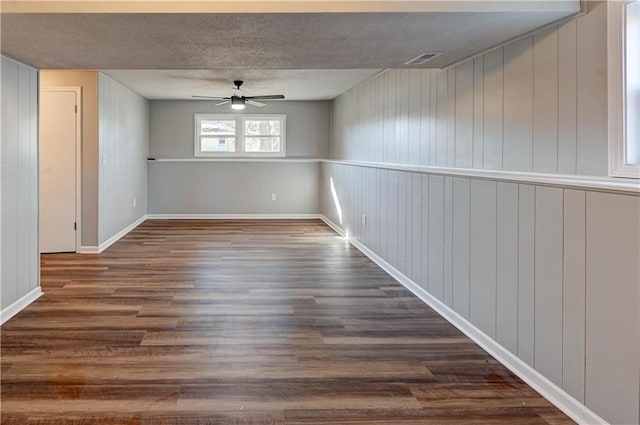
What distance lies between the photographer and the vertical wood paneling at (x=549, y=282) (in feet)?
7.31

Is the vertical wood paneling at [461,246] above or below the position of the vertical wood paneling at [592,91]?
below

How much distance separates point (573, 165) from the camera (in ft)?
7.25

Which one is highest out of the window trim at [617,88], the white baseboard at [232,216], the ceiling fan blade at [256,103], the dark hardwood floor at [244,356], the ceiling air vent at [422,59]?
the ceiling fan blade at [256,103]

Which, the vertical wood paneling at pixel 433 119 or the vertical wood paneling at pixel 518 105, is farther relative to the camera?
the vertical wood paneling at pixel 433 119

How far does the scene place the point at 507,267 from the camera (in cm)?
266

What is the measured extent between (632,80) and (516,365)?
1.44 m

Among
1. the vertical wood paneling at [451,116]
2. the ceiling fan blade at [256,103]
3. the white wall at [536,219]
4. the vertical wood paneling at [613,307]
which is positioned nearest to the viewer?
the vertical wood paneling at [613,307]

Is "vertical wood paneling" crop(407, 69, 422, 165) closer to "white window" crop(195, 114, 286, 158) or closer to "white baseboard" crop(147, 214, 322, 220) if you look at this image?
"white baseboard" crop(147, 214, 322, 220)

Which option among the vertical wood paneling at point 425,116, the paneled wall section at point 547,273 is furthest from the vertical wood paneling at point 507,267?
the vertical wood paneling at point 425,116

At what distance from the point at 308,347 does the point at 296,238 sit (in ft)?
13.5

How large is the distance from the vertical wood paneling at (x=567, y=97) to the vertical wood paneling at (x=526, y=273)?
219 millimetres

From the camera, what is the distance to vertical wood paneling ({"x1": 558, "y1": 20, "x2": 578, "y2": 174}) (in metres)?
2.20

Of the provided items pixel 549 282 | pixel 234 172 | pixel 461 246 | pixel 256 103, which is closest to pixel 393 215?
pixel 461 246

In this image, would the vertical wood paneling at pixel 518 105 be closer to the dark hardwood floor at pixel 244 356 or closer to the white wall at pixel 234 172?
the dark hardwood floor at pixel 244 356
